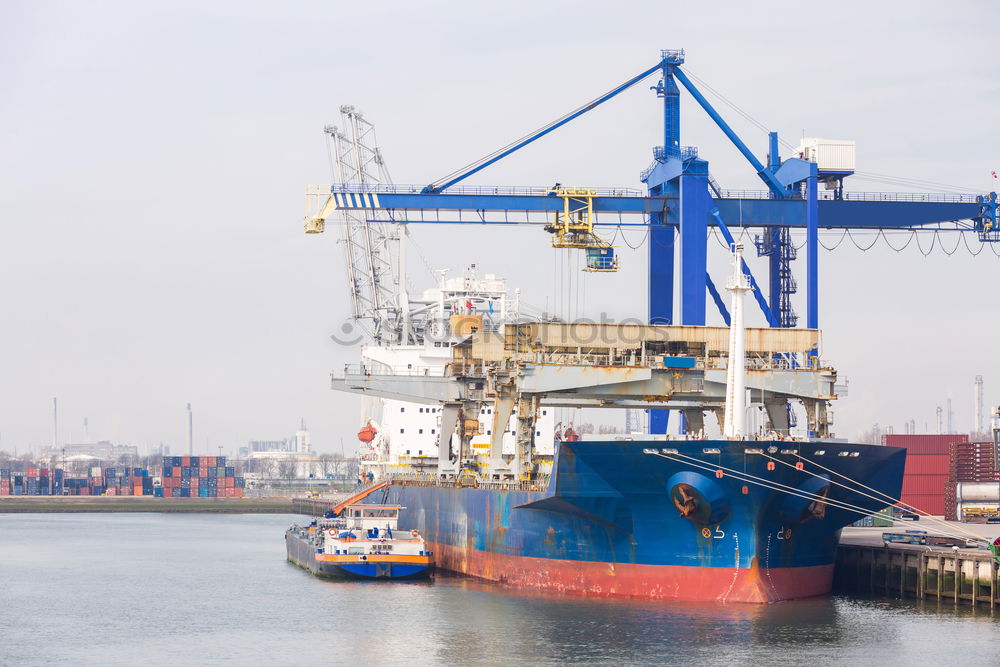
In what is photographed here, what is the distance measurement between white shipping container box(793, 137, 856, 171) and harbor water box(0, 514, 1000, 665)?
2119 cm

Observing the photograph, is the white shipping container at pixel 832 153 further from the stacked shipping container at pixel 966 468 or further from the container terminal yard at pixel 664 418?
the stacked shipping container at pixel 966 468

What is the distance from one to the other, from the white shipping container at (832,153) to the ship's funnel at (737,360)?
19.1m

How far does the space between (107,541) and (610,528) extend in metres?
44.5

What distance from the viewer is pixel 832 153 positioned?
182 feet

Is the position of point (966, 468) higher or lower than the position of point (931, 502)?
higher

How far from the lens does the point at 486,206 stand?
5350cm

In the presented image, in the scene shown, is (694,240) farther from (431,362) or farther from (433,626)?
(433,626)

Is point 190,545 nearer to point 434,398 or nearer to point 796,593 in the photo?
point 434,398

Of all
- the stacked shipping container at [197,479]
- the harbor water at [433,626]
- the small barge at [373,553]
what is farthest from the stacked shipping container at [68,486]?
the small barge at [373,553]

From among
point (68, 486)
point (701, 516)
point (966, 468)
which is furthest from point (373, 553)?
point (68, 486)

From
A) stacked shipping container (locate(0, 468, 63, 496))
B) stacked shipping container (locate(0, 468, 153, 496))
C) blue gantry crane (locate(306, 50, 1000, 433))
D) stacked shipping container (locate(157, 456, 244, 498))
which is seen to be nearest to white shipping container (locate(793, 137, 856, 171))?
blue gantry crane (locate(306, 50, 1000, 433))

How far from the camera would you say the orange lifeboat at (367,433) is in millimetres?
67312

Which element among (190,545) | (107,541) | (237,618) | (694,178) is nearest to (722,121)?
(694,178)

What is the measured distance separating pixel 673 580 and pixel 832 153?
82.4ft
